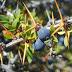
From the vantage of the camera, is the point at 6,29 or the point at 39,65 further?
the point at 39,65

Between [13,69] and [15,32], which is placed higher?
[15,32]

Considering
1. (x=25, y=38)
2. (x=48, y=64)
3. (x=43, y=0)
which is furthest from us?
(x=43, y=0)

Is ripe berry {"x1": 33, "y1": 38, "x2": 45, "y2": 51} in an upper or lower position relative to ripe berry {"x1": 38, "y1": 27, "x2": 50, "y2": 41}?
lower

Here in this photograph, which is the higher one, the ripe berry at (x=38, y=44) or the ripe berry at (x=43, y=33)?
the ripe berry at (x=43, y=33)

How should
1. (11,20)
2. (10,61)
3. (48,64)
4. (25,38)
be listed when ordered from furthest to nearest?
(48,64), (10,61), (11,20), (25,38)

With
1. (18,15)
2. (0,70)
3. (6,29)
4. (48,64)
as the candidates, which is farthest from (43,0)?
(6,29)

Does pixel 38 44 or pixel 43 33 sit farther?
pixel 38 44

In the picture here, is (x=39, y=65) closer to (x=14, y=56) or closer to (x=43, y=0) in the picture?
(x=14, y=56)

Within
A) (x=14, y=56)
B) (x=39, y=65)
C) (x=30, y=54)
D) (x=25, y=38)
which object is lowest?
(x=39, y=65)
